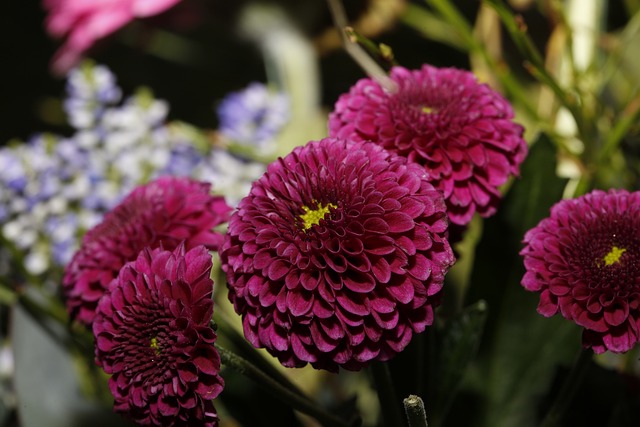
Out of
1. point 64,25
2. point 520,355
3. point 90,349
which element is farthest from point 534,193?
point 64,25

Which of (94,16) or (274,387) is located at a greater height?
(94,16)

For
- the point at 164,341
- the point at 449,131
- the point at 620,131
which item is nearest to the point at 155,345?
the point at 164,341

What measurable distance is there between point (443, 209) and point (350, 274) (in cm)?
3

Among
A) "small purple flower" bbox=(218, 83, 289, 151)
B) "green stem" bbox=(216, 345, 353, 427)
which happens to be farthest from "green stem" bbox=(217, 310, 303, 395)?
"small purple flower" bbox=(218, 83, 289, 151)

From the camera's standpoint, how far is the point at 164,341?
0.22 m

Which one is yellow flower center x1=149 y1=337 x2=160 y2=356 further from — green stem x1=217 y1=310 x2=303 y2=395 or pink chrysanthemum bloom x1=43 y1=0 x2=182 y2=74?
pink chrysanthemum bloom x1=43 y1=0 x2=182 y2=74

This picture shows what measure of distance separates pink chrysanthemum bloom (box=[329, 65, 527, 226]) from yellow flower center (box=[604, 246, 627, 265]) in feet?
0.13

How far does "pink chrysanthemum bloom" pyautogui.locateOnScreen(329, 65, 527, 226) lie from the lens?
25cm

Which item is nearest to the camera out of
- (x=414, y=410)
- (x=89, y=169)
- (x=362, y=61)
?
(x=414, y=410)

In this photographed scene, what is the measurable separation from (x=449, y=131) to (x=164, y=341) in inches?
4.4

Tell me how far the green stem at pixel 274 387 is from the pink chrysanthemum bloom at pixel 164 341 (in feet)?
0.04

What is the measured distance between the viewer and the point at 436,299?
0.23 meters

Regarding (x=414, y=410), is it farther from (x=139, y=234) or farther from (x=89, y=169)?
(x=89, y=169)

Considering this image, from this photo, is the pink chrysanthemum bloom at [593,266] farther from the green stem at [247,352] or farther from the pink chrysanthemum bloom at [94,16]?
the pink chrysanthemum bloom at [94,16]
